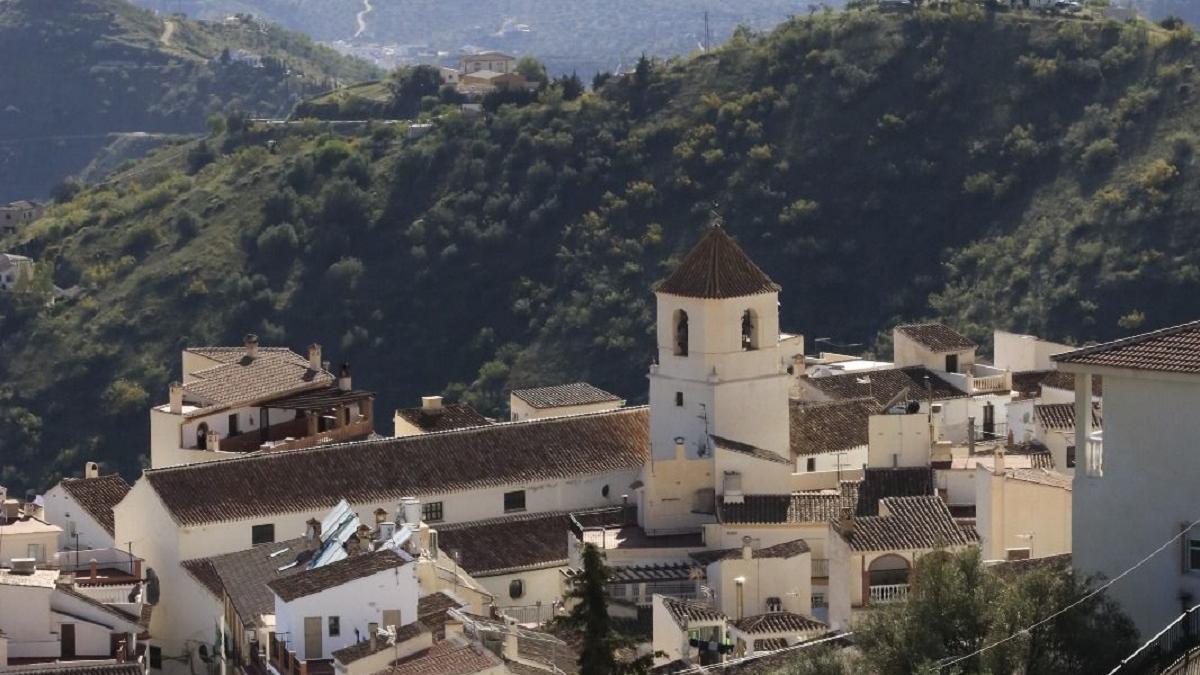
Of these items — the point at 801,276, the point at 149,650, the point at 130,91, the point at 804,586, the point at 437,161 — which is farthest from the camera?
the point at 130,91

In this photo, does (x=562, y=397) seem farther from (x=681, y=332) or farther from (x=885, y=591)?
(x=885, y=591)

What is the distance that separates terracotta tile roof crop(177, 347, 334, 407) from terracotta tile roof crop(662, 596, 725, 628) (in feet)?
58.4

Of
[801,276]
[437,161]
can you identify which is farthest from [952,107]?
[437,161]

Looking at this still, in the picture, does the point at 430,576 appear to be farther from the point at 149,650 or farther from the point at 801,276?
the point at 801,276

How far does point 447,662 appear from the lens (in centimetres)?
3378

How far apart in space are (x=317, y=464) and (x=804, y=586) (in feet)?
32.7

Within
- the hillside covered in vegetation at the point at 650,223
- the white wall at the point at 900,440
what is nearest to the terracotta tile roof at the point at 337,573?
the white wall at the point at 900,440

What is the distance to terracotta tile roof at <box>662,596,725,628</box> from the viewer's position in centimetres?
3603

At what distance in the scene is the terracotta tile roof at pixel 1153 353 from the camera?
77.4 ft

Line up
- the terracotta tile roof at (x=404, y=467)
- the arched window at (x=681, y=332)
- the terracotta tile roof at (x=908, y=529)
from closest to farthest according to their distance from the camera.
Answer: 1. the terracotta tile roof at (x=908, y=529)
2. the terracotta tile roof at (x=404, y=467)
3. the arched window at (x=681, y=332)

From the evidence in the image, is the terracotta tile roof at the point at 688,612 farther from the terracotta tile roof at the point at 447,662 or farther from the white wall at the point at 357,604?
the white wall at the point at 357,604

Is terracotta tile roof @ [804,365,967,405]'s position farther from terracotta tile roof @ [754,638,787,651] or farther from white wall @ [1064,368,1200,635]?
white wall @ [1064,368,1200,635]

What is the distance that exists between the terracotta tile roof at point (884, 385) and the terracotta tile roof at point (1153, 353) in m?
27.4

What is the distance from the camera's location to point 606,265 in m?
92.4
